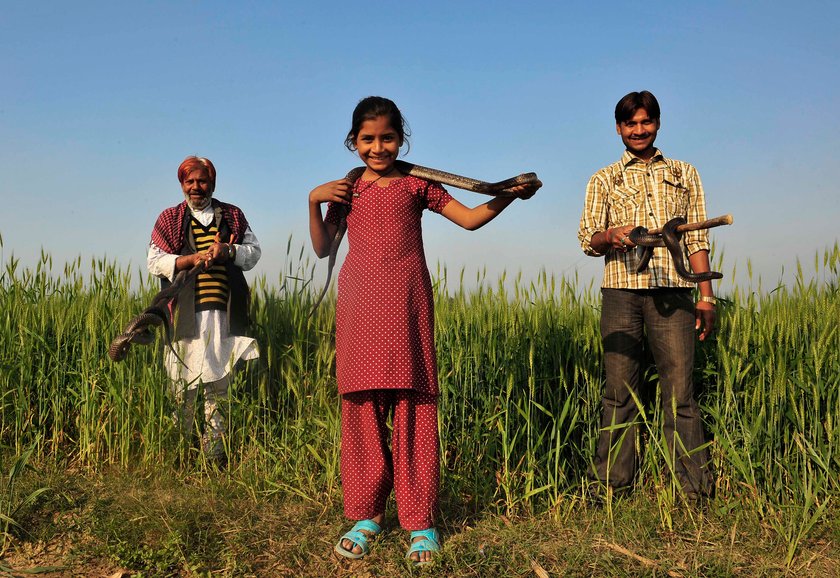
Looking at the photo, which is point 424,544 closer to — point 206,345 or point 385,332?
point 385,332

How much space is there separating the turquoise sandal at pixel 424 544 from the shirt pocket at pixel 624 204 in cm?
170

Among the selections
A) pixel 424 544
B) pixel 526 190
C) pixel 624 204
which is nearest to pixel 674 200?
pixel 624 204

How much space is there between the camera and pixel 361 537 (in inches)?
118

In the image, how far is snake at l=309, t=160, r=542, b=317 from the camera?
2.71 meters

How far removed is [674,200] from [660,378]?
0.86 metres

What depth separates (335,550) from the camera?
10.1ft

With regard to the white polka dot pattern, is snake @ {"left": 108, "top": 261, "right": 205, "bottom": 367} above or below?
above

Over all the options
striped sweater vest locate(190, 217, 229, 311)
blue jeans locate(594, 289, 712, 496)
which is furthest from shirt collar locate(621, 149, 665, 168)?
striped sweater vest locate(190, 217, 229, 311)

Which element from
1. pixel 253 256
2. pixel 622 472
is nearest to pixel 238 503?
pixel 253 256

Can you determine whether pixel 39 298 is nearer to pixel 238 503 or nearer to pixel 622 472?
pixel 238 503

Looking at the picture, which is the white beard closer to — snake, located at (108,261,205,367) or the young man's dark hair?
snake, located at (108,261,205,367)

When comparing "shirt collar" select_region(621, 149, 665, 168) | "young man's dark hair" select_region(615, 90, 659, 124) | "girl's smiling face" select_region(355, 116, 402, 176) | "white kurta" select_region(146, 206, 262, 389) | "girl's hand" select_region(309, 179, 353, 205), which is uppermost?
"young man's dark hair" select_region(615, 90, 659, 124)

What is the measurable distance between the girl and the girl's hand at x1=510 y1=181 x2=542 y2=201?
2.4 inches

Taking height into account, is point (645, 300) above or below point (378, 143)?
below
